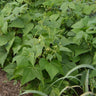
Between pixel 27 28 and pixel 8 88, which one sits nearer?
pixel 8 88

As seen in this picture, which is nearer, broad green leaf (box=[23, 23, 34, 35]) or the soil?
the soil

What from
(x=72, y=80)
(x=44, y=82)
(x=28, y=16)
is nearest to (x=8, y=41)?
(x=28, y=16)

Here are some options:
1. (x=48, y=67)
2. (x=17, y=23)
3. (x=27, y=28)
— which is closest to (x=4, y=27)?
(x=17, y=23)

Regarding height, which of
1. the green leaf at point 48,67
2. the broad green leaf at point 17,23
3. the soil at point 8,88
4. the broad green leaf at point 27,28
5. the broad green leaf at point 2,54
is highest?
the broad green leaf at point 17,23

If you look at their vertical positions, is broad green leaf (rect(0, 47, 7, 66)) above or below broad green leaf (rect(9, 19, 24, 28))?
below

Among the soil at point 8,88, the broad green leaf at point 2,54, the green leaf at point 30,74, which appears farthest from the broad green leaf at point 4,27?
the green leaf at point 30,74

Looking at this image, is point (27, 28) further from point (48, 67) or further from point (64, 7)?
point (48, 67)

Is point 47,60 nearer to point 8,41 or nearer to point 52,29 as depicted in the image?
point 52,29

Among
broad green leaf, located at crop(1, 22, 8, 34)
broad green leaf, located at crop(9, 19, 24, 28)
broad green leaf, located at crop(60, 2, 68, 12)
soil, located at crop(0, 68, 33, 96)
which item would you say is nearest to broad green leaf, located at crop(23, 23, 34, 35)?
broad green leaf, located at crop(9, 19, 24, 28)

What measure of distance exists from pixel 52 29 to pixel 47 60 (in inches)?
20.2

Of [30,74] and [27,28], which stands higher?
[27,28]

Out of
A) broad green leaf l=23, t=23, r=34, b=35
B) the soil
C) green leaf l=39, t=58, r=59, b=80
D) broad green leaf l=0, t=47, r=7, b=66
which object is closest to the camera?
green leaf l=39, t=58, r=59, b=80

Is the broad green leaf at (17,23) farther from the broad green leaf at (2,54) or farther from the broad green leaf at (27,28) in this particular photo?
the broad green leaf at (2,54)

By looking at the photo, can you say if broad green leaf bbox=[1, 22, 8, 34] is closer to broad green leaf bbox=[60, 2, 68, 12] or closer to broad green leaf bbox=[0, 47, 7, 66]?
broad green leaf bbox=[0, 47, 7, 66]
